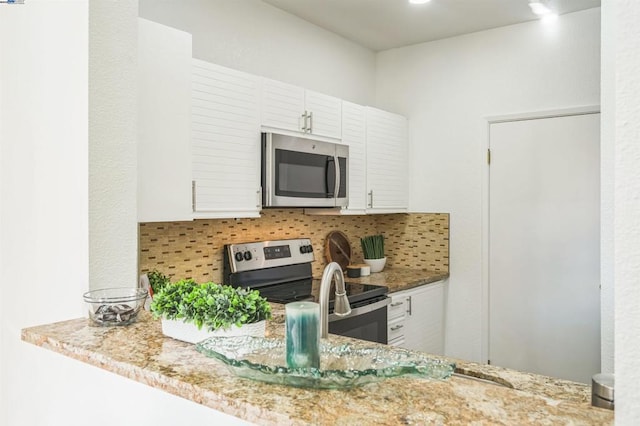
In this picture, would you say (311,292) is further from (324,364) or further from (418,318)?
(324,364)

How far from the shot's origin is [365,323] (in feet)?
10.1

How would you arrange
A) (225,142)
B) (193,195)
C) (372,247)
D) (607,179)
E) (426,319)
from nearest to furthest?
1. (607,179)
2. (193,195)
3. (225,142)
4. (426,319)
5. (372,247)

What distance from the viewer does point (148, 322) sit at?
63.9 inches

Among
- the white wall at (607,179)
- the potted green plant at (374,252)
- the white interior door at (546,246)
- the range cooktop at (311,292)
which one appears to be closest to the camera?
the white wall at (607,179)

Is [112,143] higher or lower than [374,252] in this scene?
higher

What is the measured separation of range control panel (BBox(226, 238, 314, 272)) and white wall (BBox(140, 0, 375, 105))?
1106 mm

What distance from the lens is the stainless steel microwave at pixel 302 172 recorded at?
9.25 ft

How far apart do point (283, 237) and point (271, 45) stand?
50.7 inches

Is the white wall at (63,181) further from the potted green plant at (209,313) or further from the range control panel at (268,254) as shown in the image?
the range control panel at (268,254)

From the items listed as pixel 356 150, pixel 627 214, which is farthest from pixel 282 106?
pixel 627 214

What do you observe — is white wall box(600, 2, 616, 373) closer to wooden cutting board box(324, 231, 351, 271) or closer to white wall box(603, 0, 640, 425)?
white wall box(603, 0, 640, 425)

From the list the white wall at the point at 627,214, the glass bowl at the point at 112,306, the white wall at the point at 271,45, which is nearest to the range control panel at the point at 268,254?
the white wall at the point at 271,45

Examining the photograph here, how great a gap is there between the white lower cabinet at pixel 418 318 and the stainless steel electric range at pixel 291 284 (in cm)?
18

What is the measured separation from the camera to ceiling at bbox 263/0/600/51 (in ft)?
10.9
